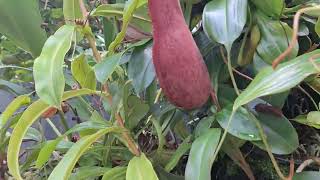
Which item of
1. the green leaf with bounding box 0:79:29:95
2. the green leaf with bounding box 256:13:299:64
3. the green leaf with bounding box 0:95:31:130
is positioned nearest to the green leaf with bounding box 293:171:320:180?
the green leaf with bounding box 256:13:299:64

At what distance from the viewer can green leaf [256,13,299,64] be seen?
48 cm

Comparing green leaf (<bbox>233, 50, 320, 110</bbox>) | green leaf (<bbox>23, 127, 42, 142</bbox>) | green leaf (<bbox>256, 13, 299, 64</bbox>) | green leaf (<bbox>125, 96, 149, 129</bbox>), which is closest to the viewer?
green leaf (<bbox>233, 50, 320, 110</bbox>)

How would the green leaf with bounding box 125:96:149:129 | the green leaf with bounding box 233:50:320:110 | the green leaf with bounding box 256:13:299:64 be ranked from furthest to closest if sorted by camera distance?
1. the green leaf with bounding box 125:96:149:129
2. the green leaf with bounding box 256:13:299:64
3. the green leaf with bounding box 233:50:320:110

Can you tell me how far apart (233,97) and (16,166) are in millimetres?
260

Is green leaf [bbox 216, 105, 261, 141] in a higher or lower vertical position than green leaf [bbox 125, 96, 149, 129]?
higher

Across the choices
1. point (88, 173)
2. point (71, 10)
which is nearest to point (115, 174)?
point (88, 173)

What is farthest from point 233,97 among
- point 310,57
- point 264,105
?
point 310,57

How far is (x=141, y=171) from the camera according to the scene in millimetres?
486

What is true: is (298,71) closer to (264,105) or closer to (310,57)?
(310,57)

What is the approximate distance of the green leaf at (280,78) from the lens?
38cm

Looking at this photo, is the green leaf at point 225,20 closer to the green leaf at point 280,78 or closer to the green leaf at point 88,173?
the green leaf at point 280,78

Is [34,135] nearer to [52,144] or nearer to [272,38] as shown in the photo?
→ [52,144]

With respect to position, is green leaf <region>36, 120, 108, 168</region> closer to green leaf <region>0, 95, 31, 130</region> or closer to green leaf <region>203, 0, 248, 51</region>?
green leaf <region>0, 95, 31, 130</region>

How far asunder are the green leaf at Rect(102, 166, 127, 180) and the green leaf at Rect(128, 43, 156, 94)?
10 cm
